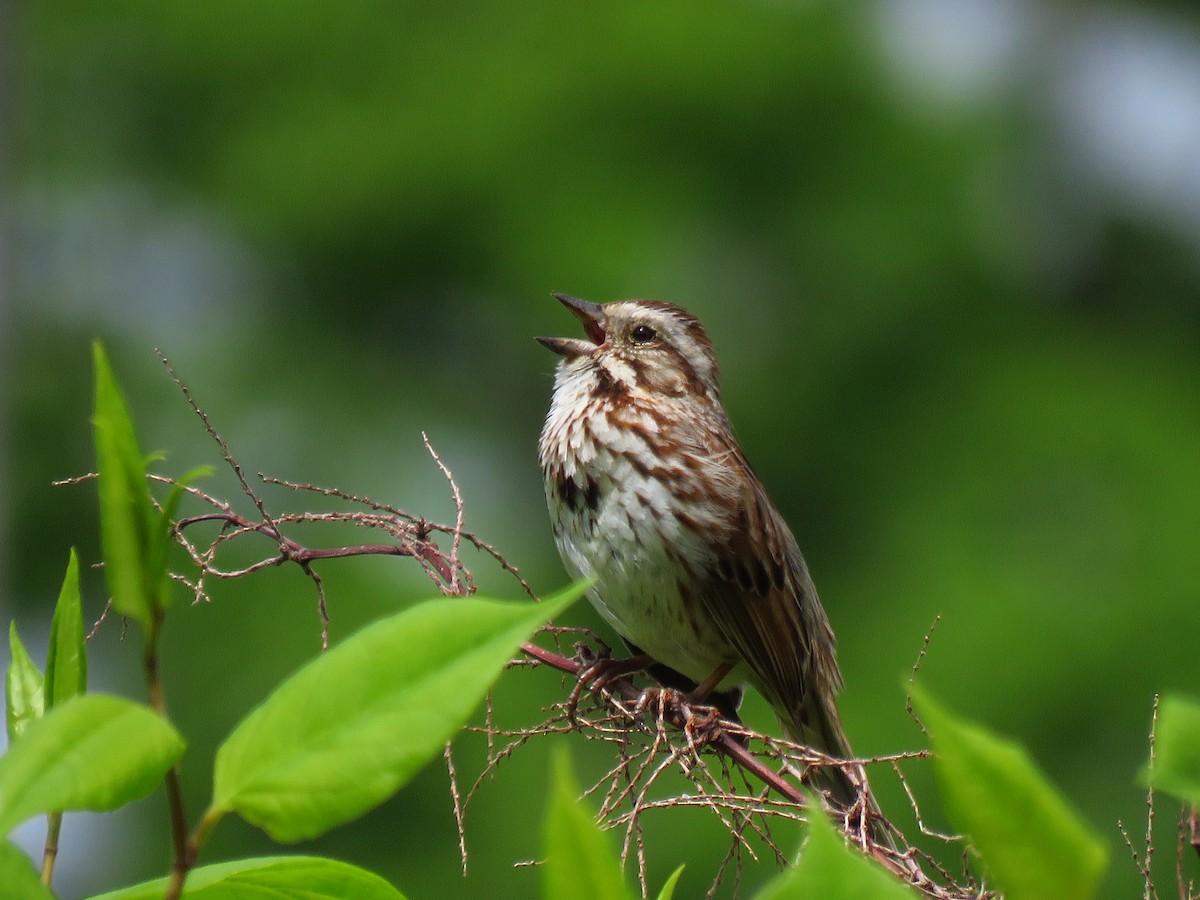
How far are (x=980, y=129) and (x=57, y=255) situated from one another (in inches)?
353

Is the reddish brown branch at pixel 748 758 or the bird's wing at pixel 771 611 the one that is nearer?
the reddish brown branch at pixel 748 758

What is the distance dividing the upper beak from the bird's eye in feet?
0.28

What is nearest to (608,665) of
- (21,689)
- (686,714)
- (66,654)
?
(686,714)

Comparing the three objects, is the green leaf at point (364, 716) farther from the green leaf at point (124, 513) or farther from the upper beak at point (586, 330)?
the upper beak at point (586, 330)

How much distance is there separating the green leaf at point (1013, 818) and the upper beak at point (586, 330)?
3.62 meters

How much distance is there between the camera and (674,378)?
4.62 meters

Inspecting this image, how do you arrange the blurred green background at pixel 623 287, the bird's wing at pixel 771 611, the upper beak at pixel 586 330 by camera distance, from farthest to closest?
1. the blurred green background at pixel 623 287
2. the upper beak at pixel 586 330
3. the bird's wing at pixel 771 611

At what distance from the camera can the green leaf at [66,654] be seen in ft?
3.88

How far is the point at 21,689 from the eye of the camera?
1.34 meters

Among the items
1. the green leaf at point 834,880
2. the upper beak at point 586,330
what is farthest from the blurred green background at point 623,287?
the green leaf at point 834,880

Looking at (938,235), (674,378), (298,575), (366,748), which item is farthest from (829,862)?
(938,235)

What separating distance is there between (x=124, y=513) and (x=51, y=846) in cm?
39

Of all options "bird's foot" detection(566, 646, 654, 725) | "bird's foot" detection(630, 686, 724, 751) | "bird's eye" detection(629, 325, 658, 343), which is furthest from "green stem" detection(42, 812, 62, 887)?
"bird's eye" detection(629, 325, 658, 343)

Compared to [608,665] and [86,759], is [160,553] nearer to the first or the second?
[86,759]
